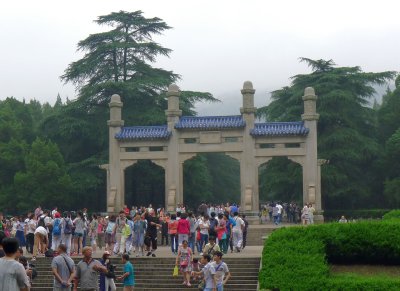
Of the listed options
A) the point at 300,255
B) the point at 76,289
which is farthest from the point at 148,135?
the point at 76,289

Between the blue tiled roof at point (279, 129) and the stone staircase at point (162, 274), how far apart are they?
1581 centimetres

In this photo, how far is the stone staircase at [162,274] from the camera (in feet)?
72.0

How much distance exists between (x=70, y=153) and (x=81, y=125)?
3.09m

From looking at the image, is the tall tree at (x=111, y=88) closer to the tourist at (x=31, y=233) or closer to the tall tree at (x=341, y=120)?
the tall tree at (x=341, y=120)

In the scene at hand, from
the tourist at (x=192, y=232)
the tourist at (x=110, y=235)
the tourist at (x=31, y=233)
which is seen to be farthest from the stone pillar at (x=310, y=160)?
the tourist at (x=31, y=233)

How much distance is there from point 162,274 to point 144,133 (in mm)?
17666

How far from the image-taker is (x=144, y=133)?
40094 millimetres

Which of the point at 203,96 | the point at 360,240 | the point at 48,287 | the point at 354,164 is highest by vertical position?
the point at 203,96

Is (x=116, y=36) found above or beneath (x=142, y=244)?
above

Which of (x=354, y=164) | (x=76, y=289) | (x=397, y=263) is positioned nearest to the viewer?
(x=76, y=289)

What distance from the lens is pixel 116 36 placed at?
173 feet

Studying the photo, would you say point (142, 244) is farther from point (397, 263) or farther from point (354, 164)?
point (354, 164)

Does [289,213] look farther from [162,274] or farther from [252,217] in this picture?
[162,274]

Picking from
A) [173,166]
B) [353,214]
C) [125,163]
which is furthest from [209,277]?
[353,214]
